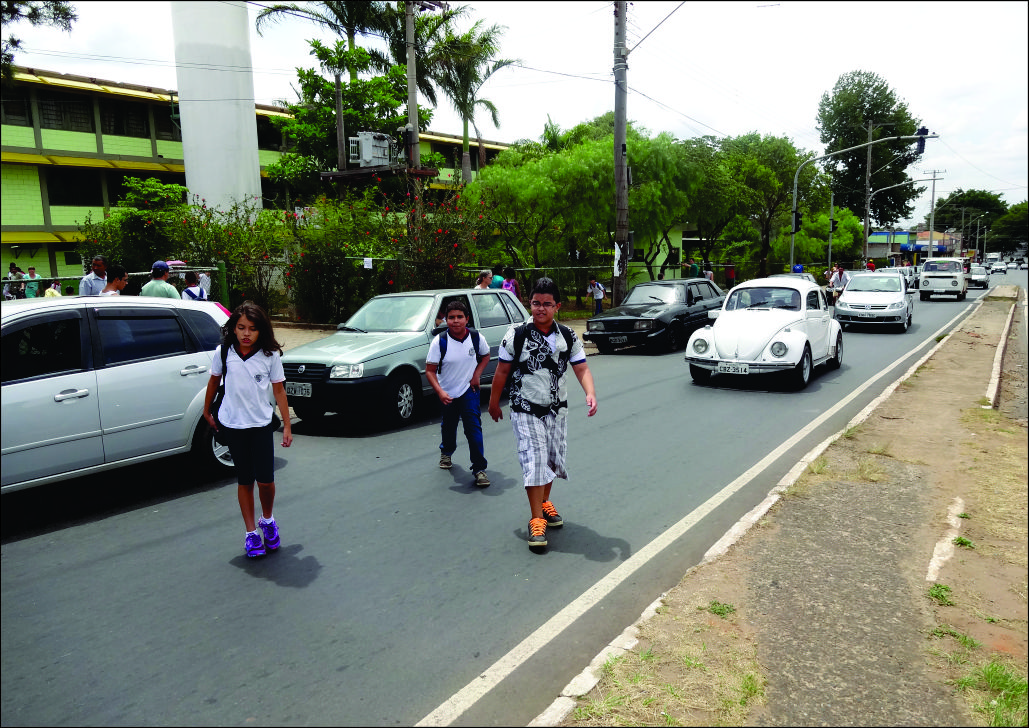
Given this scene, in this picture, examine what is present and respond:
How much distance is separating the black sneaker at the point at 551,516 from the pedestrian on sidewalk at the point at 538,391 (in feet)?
0.91

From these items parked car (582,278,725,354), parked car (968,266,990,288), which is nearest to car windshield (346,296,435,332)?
parked car (582,278,725,354)

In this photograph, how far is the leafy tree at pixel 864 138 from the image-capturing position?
215ft

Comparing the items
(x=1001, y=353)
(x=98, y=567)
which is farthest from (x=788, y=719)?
(x=1001, y=353)

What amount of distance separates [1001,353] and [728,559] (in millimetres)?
13520

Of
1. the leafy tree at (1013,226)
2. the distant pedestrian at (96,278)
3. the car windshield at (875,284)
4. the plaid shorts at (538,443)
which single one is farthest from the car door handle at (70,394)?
the leafy tree at (1013,226)

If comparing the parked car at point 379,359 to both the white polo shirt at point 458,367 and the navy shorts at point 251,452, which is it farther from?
the navy shorts at point 251,452

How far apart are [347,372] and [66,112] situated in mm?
30563

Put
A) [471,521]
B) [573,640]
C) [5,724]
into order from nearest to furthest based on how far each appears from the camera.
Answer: [5,724]
[573,640]
[471,521]

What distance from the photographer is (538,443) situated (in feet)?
15.9

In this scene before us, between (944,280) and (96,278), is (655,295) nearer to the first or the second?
(96,278)

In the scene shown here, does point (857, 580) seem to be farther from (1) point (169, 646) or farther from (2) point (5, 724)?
(2) point (5, 724)

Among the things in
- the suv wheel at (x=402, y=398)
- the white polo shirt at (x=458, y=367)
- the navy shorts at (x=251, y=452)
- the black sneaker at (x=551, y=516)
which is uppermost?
the white polo shirt at (x=458, y=367)

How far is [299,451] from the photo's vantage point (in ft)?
25.0

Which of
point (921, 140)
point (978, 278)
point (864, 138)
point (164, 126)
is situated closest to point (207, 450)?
point (921, 140)
